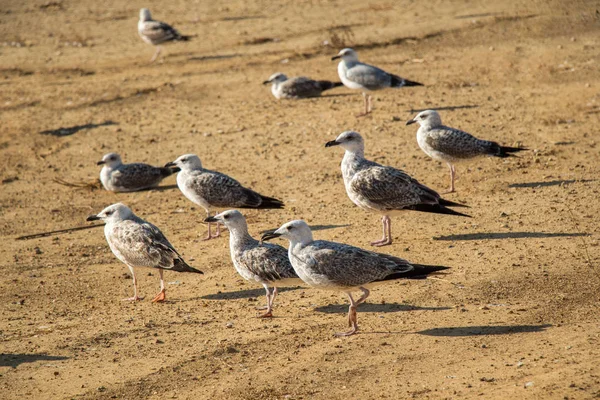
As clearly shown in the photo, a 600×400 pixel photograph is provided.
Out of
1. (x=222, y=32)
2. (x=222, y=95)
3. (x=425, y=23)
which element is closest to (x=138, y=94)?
(x=222, y=95)

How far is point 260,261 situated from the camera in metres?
8.88

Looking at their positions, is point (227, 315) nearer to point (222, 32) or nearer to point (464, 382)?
point (464, 382)

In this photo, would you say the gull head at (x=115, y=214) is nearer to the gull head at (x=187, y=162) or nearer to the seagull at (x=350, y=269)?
the gull head at (x=187, y=162)

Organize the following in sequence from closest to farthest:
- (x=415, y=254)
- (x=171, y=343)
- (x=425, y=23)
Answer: (x=171, y=343) < (x=415, y=254) < (x=425, y=23)

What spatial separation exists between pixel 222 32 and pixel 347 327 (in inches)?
620

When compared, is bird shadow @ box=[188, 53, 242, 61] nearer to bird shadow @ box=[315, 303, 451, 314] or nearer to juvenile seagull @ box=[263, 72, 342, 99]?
juvenile seagull @ box=[263, 72, 342, 99]

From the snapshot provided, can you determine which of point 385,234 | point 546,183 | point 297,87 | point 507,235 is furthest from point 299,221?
point 297,87

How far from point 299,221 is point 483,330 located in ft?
6.64

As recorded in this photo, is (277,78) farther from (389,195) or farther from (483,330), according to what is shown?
(483,330)

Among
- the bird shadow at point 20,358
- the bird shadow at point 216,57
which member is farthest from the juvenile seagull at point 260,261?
the bird shadow at point 216,57

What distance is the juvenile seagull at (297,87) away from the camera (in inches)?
672

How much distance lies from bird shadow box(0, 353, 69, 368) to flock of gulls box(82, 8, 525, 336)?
158 cm

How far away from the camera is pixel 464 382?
7043 millimetres

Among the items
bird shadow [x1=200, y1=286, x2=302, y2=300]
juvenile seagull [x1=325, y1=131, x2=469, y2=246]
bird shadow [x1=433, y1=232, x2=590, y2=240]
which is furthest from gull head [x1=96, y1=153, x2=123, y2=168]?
bird shadow [x1=433, y1=232, x2=590, y2=240]
